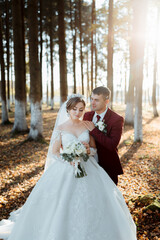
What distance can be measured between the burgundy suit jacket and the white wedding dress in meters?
0.26

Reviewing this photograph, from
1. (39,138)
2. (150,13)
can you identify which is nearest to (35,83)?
(39,138)

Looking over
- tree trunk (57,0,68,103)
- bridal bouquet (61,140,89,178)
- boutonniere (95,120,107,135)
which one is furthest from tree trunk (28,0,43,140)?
bridal bouquet (61,140,89,178)

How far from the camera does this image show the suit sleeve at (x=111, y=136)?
3.17 meters

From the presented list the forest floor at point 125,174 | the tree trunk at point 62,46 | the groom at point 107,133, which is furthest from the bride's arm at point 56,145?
the tree trunk at point 62,46

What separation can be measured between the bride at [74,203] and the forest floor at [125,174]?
1156 mm

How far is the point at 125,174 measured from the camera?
695cm

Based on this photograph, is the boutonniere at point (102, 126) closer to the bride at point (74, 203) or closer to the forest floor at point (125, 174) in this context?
the bride at point (74, 203)

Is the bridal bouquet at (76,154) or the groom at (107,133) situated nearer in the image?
the bridal bouquet at (76,154)

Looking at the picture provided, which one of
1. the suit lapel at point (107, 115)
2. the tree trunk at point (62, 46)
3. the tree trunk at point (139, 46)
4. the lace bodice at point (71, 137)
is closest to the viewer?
the lace bodice at point (71, 137)

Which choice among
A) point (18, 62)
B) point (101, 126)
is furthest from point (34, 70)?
point (101, 126)

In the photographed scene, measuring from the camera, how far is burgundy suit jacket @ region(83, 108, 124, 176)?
320 centimetres

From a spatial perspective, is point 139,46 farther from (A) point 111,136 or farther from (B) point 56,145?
(B) point 56,145

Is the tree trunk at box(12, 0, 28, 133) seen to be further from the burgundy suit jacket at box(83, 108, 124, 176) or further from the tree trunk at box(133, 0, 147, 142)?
the burgundy suit jacket at box(83, 108, 124, 176)

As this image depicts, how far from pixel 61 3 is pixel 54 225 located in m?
12.2
